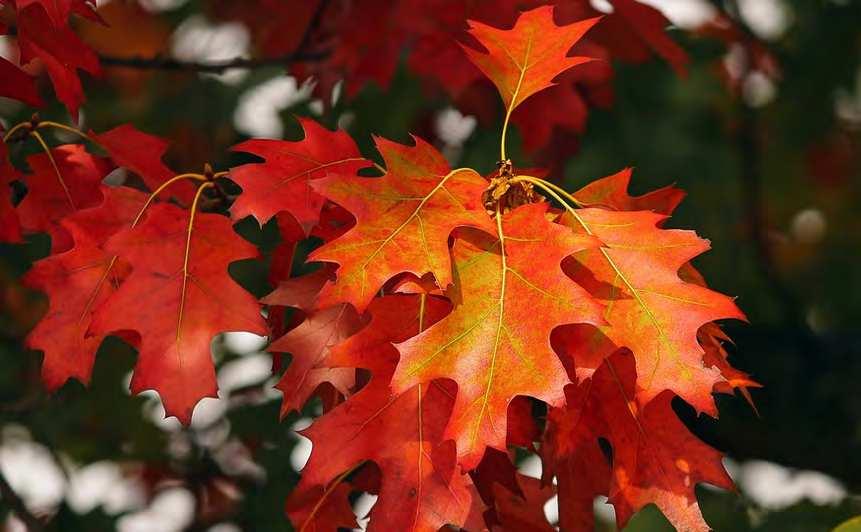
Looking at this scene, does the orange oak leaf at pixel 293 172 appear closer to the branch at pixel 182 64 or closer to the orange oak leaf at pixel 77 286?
the orange oak leaf at pixel 77 286

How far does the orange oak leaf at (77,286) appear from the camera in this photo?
167 cm

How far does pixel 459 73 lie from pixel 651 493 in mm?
1311

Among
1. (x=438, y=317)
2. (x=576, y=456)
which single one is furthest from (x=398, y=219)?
(x=576, y=456)

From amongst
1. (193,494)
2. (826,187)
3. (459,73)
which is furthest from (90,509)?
(826,187)

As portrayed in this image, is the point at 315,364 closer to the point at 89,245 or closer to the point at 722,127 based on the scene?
the point at 89,245

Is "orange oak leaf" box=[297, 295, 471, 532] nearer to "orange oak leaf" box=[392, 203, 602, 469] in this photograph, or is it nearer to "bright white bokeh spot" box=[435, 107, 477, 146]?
"orange oak leaf" box=[392, 203, 602, 469]

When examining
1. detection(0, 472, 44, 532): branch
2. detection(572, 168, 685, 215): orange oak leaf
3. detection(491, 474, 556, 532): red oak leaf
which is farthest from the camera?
detection(0, 472, 44, 532): branch

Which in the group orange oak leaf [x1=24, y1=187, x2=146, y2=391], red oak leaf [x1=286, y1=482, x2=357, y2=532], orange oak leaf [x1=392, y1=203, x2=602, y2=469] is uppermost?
orange oak leaf [x1=392, y1=203, x2=602, y2=469]

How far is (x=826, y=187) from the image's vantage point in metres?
4.89

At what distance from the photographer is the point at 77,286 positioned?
1689 mm

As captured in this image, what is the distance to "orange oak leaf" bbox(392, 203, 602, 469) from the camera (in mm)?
1419

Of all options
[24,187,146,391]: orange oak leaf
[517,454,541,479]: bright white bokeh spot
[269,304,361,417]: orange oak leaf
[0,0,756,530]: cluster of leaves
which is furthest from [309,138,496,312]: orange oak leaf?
[517,454,541,479]: bright white bokeh spot

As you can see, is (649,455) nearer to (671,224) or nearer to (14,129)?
(14,129)

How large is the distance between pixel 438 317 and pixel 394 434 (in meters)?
0.15
